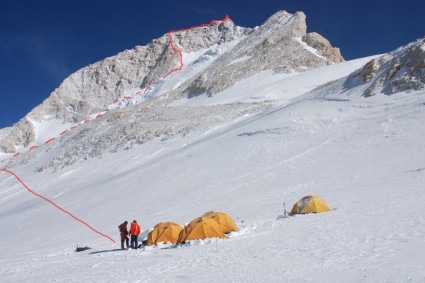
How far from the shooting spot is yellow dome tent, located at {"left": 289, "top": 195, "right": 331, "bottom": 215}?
1880 cm

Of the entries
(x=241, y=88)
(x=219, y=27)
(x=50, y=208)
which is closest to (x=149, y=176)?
(x=50, y=208)

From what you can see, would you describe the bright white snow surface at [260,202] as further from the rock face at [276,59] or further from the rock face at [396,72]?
the rock face at [276,59]

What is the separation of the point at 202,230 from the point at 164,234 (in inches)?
73.7

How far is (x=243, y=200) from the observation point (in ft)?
82.5

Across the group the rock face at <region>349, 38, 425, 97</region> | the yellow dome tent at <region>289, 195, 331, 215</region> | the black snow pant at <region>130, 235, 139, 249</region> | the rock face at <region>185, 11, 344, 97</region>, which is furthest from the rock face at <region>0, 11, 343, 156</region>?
the black snow pant at <region>130, 235, 139, 249</region>

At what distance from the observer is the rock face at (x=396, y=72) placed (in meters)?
39.6

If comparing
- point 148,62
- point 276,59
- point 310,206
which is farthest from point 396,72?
point 148,62

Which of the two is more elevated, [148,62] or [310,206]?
[148,62]

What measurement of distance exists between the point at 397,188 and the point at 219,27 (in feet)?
460

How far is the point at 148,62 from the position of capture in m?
154

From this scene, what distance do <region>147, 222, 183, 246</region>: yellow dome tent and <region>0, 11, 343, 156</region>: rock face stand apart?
242 feet

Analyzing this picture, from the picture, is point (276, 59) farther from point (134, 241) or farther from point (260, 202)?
point (134, 241)

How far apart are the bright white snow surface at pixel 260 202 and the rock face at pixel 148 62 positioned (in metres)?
43.6

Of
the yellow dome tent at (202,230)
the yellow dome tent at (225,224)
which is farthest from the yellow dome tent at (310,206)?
A: the yellow dome tent at (202,230)
